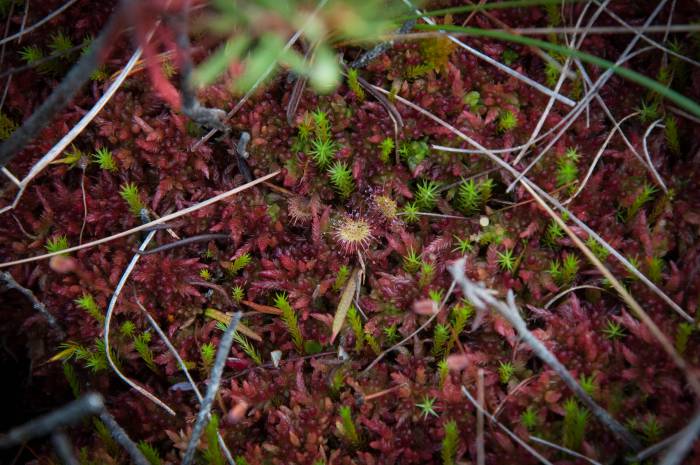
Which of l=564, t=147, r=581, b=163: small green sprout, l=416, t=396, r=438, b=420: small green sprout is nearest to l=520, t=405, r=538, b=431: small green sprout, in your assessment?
l=416, t=396, r=438, b=420: small green sprout

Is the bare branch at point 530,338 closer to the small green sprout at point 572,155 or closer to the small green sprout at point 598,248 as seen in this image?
the small green sprout at point 598,248

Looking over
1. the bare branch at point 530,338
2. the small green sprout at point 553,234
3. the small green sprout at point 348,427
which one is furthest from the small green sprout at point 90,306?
the small green sprout at point 553,234

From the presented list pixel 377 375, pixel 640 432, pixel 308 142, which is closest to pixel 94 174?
pixel 308 142

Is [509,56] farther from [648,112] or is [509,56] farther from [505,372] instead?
[505,372]

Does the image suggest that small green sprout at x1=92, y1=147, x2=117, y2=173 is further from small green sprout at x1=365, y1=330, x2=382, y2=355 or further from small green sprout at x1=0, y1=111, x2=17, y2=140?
small green sprout at x1=365, y1=330, x2=382, y2=355

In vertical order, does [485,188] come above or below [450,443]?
above

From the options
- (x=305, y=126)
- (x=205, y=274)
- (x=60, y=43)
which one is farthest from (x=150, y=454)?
(x=60, y=43)

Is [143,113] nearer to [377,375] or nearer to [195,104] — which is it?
[195,104]
